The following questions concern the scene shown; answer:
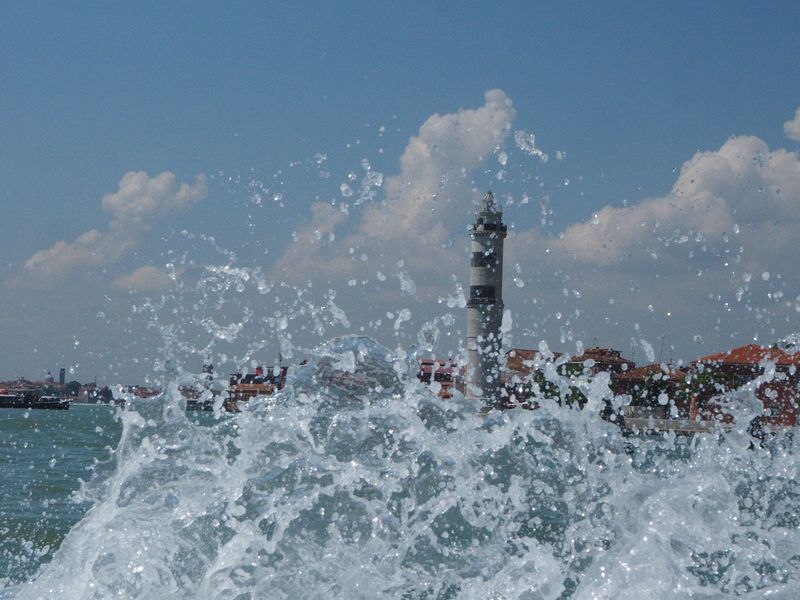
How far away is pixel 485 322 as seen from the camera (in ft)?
146

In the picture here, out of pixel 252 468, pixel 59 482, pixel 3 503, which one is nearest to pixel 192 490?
pixel 252 468

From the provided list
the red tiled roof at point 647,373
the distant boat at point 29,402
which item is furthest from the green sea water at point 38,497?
the distant boat at point 29,402

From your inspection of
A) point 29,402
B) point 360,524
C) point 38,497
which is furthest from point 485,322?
point 29,402

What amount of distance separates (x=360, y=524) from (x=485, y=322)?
37573 mm

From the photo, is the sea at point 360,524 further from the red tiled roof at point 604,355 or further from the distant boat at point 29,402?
the distant boat at point 29,402

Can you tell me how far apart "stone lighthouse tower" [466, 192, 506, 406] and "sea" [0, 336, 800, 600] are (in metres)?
32.9

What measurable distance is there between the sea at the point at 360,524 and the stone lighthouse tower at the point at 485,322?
32938 mm

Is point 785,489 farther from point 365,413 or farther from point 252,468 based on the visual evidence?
point 252,468

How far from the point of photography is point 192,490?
23.8 ft

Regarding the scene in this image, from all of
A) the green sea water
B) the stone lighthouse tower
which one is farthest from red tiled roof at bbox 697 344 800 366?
the green sea water

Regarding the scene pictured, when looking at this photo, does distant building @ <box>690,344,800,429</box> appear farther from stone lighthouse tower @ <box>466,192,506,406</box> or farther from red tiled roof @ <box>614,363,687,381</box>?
stone lighthouse tower @ <box>466,192,506,406</box>

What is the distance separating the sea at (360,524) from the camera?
6020 millimetres

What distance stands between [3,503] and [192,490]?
6743 mm

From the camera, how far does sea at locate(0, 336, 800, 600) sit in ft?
19.7
